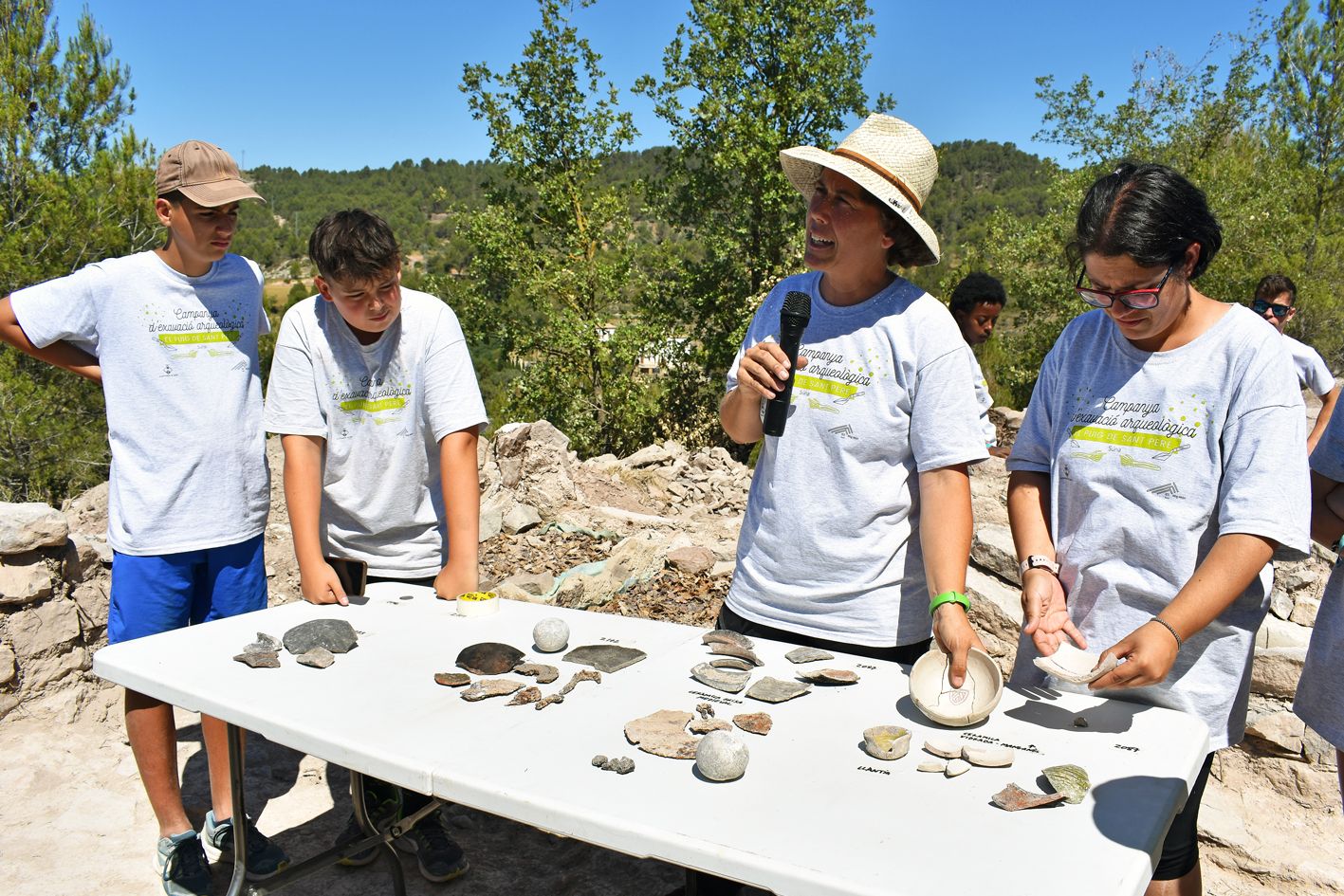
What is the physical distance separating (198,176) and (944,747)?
235cm

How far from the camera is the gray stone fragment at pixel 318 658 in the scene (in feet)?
6.88

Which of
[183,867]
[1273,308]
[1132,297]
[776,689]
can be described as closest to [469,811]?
[183,867]

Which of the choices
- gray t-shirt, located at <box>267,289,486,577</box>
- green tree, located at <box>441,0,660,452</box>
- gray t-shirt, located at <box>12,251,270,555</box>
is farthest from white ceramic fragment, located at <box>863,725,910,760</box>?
green tree, located at <box>441,0,660,452</box>

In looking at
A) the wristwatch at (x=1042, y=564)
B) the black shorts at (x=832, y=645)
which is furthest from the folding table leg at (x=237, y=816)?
the wristwatch at (x=1042, y=564)

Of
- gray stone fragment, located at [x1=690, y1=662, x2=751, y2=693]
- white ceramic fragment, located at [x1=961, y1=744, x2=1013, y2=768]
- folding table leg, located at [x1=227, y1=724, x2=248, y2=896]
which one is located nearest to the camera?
white ceramic fragment, located at [x1=961, y1=744, x2=1013, y2=768]

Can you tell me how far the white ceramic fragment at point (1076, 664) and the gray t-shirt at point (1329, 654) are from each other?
456 mm

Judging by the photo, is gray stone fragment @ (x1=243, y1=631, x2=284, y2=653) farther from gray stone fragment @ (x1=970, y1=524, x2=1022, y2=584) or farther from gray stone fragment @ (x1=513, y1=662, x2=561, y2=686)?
gray stone fragment @ (x1=970, y1=524, x2=1022, y2=584)

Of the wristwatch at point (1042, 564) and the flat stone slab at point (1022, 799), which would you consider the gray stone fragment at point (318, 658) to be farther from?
the wristwatch at point (1042, 564)

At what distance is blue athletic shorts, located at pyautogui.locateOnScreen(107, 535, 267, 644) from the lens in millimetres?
2639

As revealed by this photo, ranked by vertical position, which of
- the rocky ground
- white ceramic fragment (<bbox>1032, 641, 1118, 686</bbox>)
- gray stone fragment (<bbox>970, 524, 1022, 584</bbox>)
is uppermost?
white ceramic fragment (<bbox>1032, 641, 1118, 686</bbox>)

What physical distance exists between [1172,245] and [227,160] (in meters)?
2.39

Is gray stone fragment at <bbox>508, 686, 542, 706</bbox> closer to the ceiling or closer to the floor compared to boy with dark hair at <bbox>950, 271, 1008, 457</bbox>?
closer to the floor

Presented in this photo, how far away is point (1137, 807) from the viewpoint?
56.9 inches

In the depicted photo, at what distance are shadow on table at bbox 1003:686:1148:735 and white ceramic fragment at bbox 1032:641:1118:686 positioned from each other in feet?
0.25
